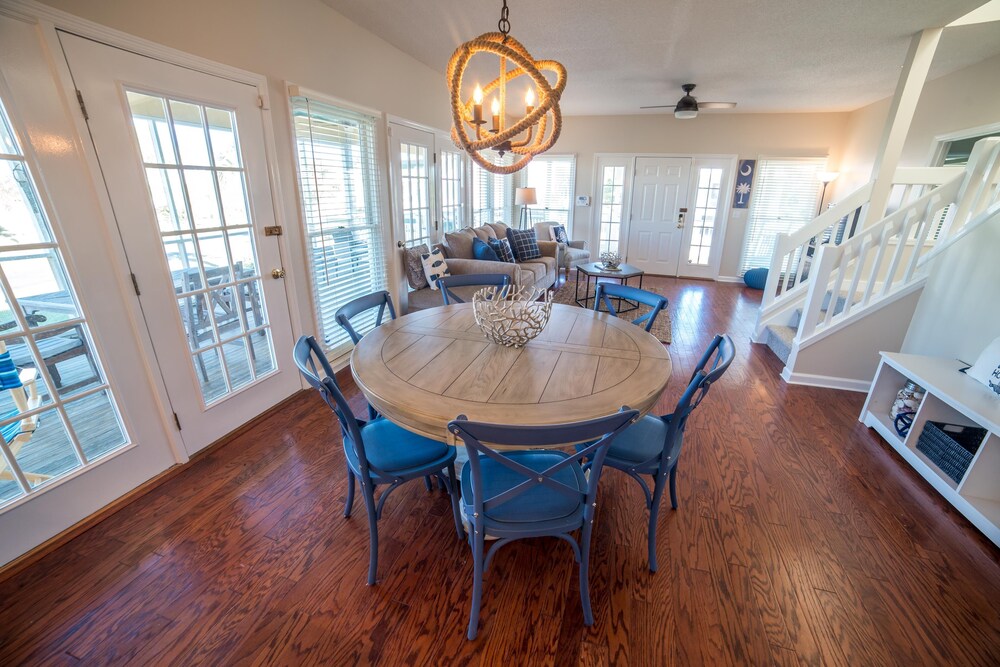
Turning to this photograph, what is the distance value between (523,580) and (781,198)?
22.6 feet

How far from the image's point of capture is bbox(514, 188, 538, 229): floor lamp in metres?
6.41

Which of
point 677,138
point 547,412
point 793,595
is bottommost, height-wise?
point 793,595

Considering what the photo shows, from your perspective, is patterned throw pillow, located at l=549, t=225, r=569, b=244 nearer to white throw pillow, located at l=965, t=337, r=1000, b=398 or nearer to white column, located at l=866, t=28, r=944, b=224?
white column, located at l=866, t=28, r=944, b=224

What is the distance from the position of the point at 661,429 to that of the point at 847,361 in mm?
2408

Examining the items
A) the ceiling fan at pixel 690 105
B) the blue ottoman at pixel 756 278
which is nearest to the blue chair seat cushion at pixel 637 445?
the ceiling fan at pixel 690 105

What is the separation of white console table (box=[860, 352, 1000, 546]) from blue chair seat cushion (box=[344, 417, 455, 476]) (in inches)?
93.6

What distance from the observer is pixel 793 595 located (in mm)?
1518

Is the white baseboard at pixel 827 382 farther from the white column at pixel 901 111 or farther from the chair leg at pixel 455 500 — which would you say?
the chair leg at pixel 455 500

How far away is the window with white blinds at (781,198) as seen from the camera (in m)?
5.91

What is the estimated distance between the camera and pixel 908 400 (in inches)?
91.9

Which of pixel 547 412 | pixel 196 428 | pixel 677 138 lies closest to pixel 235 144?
pixel 196 428

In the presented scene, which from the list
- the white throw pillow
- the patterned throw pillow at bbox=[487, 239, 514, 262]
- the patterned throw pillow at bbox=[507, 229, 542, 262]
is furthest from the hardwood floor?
the patterned throw pillow at bbox=[507, 229, 542, 262]

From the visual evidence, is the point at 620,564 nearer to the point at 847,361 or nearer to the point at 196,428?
the point at 196,428

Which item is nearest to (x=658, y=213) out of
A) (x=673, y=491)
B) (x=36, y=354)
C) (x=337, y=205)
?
(x=337, y=205)
